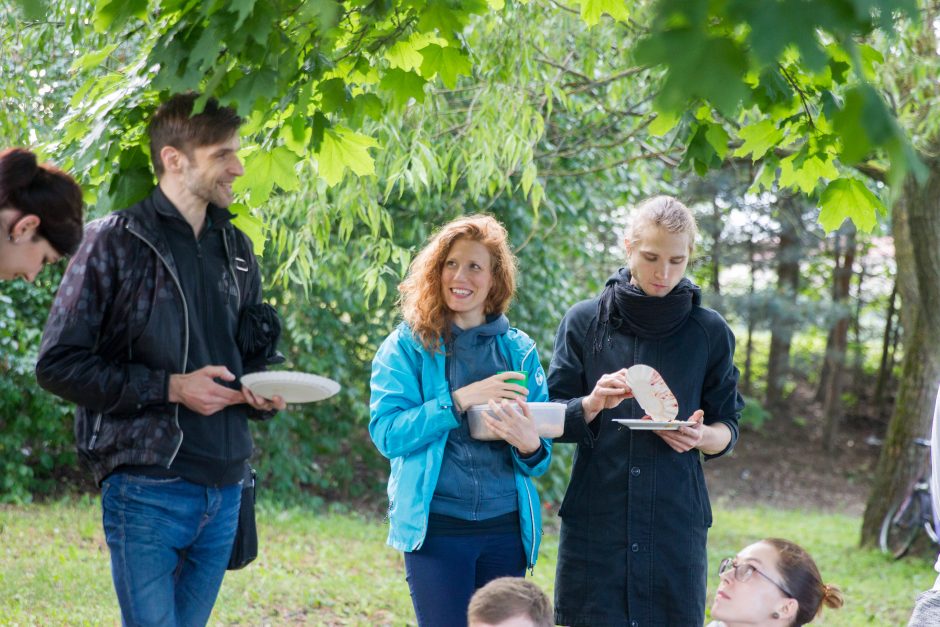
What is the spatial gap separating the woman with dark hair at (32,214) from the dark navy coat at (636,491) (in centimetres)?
150

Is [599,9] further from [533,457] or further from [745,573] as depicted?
[745,573]

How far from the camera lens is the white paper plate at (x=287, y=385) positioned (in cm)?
260

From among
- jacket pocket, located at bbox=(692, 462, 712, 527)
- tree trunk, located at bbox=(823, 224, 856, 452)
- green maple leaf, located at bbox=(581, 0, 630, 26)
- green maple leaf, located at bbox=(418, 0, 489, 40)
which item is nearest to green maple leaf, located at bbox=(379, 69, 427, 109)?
green maple leaf, located at bbox=(418, 0, 489, 40)

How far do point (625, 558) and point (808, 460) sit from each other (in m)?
13.0

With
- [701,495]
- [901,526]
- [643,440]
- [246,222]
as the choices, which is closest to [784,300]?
[901,526]

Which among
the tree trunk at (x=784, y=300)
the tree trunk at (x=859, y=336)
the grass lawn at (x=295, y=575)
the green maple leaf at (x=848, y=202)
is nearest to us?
the green maple leaf at (x=848, y=202)

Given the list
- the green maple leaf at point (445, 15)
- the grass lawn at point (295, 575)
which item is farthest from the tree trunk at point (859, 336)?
the green maple leaf at point (445, 15)

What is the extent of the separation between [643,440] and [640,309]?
0.39 metres

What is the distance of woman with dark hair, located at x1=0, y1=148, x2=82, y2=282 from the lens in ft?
7.52

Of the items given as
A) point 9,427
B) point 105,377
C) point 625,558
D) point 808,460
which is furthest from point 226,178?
point 808,460

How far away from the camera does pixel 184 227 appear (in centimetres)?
264

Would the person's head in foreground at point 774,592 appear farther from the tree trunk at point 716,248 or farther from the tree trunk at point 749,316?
the tree trunk at point 749,316

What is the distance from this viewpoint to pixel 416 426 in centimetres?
298

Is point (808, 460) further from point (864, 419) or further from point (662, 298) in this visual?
point (662, 298)
